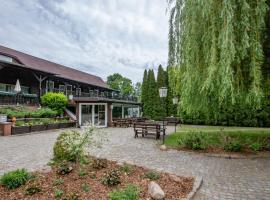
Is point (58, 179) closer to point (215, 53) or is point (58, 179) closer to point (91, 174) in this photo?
point (91, 174)

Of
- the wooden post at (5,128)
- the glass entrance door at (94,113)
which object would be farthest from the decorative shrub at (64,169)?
A: the glass entrance door at (94,113)

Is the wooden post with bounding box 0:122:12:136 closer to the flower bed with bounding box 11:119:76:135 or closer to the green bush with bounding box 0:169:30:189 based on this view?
the flower bed with bounding box 11:119:76:135

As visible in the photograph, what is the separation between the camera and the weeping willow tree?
480cm

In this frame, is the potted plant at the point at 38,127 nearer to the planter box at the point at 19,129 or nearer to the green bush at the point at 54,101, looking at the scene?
the planter box at the point at 19,129

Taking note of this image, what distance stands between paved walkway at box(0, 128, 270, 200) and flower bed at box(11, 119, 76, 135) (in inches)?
223

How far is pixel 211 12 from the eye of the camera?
5082mm

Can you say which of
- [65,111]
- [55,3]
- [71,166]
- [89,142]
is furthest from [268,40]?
[65,111]

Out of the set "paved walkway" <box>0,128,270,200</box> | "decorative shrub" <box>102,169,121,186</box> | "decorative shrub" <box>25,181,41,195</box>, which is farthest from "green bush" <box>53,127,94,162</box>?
"paved walkway" <box>0,128,270,200</box>

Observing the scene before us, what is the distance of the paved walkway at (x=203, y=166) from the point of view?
4.60m

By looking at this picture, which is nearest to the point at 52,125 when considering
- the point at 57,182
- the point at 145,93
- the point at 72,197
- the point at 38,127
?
the point at 38,127

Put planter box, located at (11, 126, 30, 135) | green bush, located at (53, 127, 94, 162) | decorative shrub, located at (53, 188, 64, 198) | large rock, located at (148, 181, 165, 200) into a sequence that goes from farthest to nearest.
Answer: planter box, located at (11, 126, 30, 135) < green bush, located at (53, 127, 94, 162) < large rock, located at (148, 181, 165, 200) < decorative shrub, located at (53, 188, 64, 198)

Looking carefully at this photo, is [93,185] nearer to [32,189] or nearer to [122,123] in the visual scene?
[32,189]

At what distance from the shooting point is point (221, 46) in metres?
4.82

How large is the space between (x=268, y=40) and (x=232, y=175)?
3.81 metres
